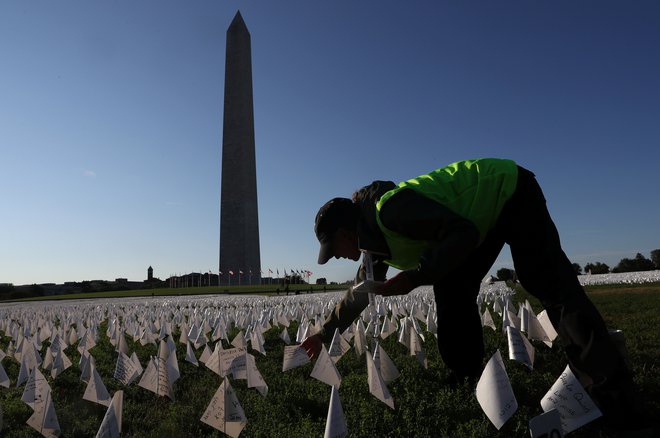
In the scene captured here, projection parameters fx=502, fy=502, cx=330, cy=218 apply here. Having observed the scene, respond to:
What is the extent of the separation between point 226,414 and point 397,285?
41.7 inches

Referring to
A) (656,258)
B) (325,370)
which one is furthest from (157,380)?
(656,258)

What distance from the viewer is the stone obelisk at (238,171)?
116 feet

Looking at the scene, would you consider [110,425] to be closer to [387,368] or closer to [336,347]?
[387,368]

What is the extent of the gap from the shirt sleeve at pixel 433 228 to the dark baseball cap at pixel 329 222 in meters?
0.34

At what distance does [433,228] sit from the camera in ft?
7.82

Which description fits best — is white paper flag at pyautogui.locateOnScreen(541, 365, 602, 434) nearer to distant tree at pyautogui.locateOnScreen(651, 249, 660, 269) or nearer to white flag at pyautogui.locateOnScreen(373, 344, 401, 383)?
white flag at pyautogui.locateOnScreen(373, 344, 401, 383)

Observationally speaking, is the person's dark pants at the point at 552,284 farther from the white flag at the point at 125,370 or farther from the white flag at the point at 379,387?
the white flag at the point at 125,370

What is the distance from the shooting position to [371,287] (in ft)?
8.29

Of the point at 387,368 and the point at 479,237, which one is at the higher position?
the point at 479,237

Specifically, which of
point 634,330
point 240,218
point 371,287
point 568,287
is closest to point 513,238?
point 568,287

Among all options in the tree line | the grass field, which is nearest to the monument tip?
the tree line

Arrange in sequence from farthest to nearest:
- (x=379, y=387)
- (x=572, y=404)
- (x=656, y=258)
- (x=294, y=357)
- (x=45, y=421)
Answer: (x=656, y=258) < (x=294, y=357) < (x=379, y=387) < (x=45, y=421) < (x=572, y=404)

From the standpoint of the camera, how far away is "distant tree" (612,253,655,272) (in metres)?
33.7

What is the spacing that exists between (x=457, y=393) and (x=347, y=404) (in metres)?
0.68
